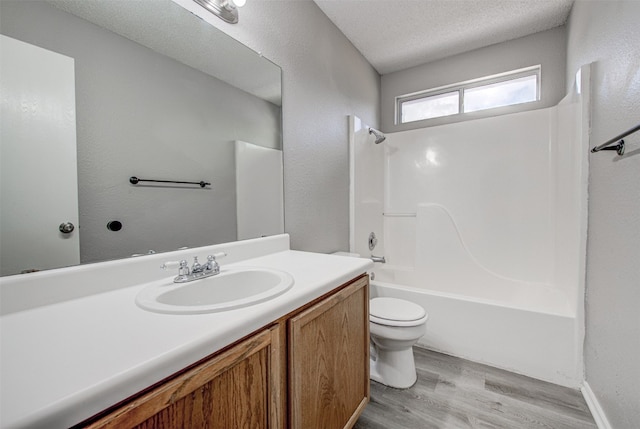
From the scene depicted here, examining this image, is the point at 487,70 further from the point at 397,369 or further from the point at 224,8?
the point at 397,369

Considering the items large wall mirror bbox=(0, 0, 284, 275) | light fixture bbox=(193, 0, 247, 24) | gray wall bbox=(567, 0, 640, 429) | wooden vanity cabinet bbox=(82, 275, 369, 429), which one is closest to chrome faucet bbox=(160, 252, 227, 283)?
large wall mirror bbox=(0, 0, 284, 275)

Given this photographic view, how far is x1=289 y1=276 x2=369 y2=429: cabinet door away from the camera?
0.85 meters

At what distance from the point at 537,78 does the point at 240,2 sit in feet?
8.54

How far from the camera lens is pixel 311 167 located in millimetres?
1887

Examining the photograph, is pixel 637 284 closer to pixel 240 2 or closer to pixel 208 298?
pixel 208 298

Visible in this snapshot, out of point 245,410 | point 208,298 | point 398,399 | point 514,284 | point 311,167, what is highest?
point 311,167

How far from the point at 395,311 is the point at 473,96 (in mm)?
2324

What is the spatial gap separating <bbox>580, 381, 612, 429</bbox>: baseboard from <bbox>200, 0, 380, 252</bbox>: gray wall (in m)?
1.66

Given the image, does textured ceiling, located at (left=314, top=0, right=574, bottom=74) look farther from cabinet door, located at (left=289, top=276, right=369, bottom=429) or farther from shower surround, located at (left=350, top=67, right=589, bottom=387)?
cabinet door, located at (left=289, top=276, right=369, bottom=429)

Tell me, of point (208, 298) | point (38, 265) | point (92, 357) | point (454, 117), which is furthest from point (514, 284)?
point (38, 265)

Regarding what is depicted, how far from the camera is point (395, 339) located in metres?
1.53

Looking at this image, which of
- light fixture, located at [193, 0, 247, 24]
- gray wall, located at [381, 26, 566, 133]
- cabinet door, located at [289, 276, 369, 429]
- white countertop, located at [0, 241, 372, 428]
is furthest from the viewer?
gray wall, located at [381, 26, 566, 133]

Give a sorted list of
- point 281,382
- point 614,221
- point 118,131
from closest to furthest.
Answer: point 281,382, point 118,131, point 614,221

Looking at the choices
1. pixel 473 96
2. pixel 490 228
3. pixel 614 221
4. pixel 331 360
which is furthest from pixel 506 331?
pixel 473 96
